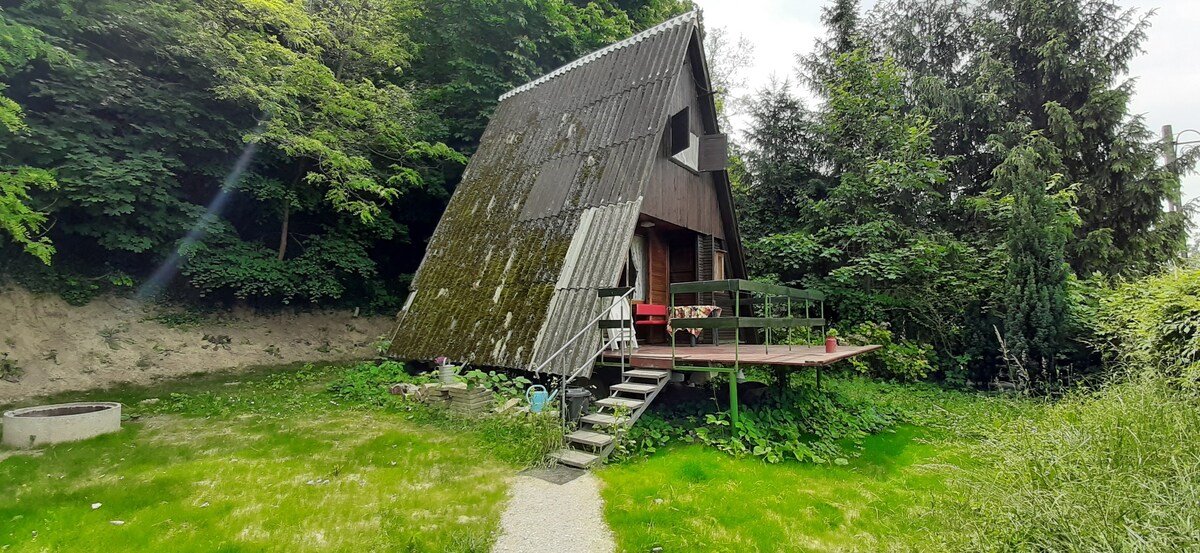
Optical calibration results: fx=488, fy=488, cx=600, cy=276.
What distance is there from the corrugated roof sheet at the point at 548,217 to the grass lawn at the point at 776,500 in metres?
2.17

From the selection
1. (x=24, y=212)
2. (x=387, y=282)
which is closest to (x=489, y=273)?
(x=24, y=212)

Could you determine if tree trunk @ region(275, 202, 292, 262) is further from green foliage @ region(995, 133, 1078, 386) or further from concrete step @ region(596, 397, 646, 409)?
green foliage @ region(995, 133, 1078, 386)

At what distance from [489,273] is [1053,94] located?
15413mm

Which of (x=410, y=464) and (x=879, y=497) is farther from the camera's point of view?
(x=410, y=464)

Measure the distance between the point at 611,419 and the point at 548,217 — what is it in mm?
3999

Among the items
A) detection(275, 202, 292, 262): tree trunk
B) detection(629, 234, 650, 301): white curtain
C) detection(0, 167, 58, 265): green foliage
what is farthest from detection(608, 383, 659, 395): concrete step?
detection(275, 202, 292, 262): tree trunk

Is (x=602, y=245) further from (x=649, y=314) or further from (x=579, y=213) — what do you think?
(x=649, y=314)

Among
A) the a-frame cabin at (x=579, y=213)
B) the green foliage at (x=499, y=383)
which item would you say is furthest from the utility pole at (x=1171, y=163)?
the green foliage at (x=499, y=383)

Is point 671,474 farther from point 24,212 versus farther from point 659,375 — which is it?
point 24,212

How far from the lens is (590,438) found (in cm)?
516

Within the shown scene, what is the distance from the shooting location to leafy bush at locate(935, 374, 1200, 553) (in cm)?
224

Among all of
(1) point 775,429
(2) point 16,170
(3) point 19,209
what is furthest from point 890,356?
(2) point 16,170

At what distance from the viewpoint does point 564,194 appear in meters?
8.36

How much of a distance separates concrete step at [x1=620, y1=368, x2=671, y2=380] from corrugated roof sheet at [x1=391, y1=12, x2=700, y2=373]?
1.86 ft
